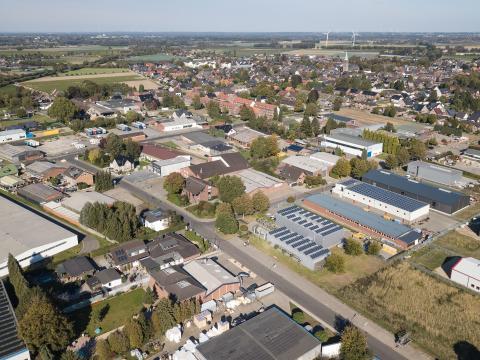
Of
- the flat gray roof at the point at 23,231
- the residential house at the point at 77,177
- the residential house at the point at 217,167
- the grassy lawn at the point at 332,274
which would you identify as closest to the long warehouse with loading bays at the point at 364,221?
the grassy lawn at the point at 332,274

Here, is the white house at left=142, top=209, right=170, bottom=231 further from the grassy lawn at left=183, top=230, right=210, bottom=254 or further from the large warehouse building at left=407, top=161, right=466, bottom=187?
the large warehouse building at left=407, top=161, right=466, bottom=187

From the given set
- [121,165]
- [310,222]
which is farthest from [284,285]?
[121,165]

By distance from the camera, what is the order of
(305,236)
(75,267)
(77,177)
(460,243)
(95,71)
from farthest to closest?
1. (95,71)
2. (77,177)
3. (460,243)
4. (305,236)
5. (75,267)

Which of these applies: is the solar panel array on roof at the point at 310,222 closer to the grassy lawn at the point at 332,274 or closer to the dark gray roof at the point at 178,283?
the grassy lawn at the point at 332,274

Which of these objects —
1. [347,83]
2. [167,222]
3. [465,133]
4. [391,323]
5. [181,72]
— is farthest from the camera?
[181,72]

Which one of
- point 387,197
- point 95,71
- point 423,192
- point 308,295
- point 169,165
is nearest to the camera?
point 308,295

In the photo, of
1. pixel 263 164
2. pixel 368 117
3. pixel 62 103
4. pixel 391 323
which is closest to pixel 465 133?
pixel 368 117

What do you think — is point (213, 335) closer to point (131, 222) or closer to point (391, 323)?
point (391, 323)

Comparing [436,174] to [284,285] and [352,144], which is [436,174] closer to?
[352,144]
